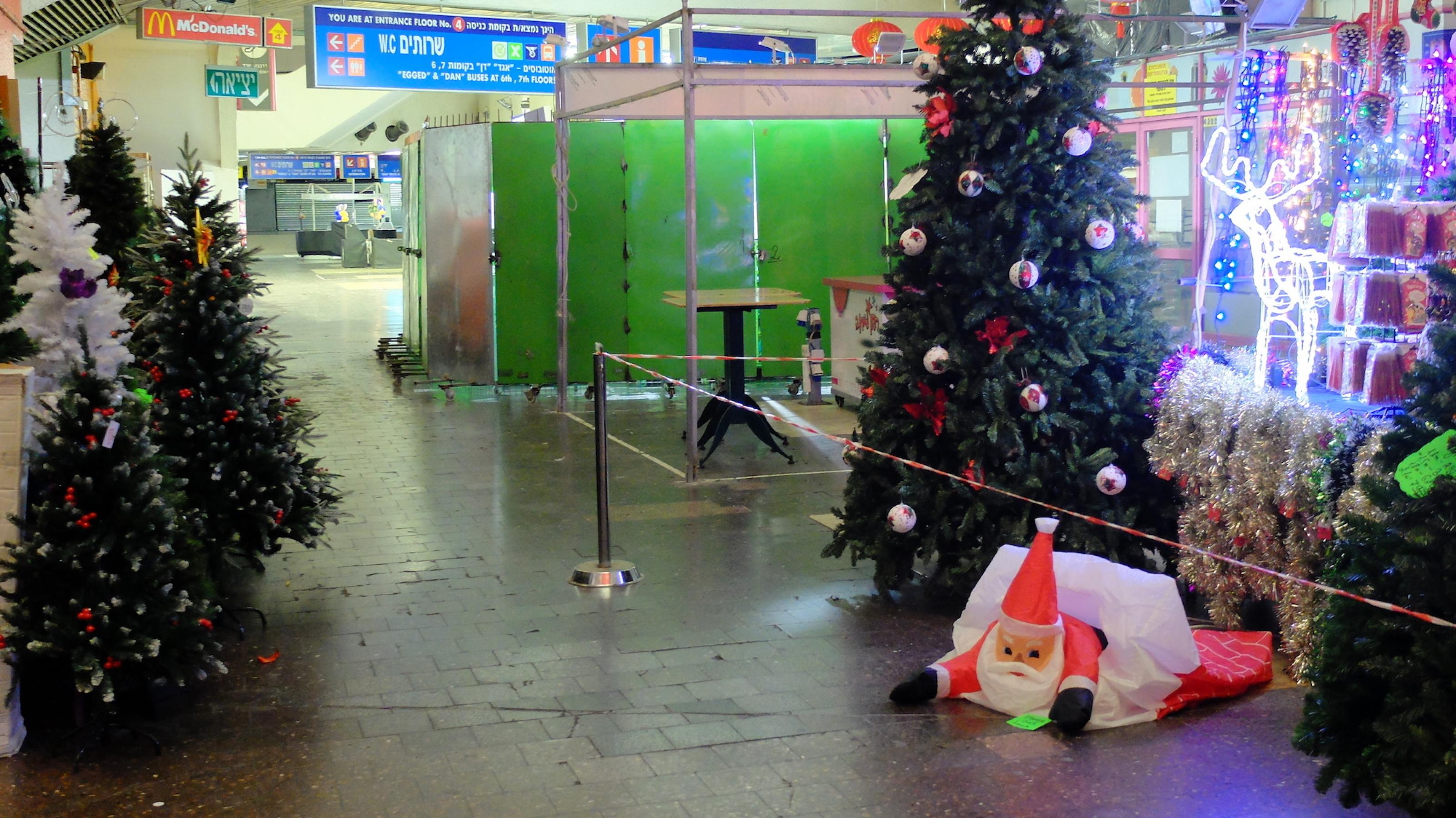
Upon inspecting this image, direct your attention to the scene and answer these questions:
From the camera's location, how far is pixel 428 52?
16.6 m

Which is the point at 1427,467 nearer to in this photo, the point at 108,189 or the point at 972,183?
the point at 972,183

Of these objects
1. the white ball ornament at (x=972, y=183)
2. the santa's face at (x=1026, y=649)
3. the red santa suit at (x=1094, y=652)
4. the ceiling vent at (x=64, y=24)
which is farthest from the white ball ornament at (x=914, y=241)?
the ceiling vent at (x=64, y=24)

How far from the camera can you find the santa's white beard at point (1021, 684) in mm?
4465

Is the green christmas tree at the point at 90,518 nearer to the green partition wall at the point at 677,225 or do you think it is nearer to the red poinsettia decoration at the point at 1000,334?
the red poinsettia decoration at the point at 1000,334

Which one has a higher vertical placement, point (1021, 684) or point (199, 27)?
point (199, 27)

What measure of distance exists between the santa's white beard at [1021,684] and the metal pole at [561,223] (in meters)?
7.41

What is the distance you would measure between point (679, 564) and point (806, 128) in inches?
290

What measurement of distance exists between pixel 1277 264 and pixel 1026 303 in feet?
A: 3.33

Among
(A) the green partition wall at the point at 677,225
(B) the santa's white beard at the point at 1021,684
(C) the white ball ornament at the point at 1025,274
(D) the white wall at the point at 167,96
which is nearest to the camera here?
(B) the santa's white beard at the point at 1021,684

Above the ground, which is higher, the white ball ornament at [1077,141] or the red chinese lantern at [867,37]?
the red chinese lantern at [867,37]

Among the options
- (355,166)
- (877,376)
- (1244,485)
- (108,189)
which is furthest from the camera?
(355,166)

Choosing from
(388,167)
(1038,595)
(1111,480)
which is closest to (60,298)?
(1038,595)

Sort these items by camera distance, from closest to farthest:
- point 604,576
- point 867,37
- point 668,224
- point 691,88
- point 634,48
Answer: point 604,576 → point 691,88 → point 668,224 → point 867,37 → point 634,48

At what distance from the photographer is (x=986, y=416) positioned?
548cm
